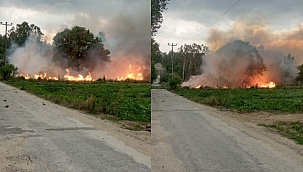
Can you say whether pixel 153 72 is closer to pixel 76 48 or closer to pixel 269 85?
pixel 76 48

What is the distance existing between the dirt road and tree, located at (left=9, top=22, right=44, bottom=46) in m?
0.77

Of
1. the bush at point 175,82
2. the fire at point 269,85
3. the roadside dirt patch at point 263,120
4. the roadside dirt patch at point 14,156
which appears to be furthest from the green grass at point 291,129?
the roadside dirt patch at point 14,156

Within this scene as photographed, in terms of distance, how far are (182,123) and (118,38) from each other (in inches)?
23.0

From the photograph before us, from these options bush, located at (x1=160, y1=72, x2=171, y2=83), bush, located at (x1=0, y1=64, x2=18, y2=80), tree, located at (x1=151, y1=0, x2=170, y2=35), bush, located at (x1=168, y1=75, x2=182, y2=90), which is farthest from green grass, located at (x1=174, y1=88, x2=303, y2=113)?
bush, located at (x1=0, y1=64, x2=18, y2=80)

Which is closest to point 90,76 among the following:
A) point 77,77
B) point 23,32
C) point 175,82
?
point 77,77

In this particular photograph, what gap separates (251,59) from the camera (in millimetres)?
1727

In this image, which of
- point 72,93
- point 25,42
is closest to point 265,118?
point 72,93

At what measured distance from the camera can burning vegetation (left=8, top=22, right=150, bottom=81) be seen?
1.67 metres

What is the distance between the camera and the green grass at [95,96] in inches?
62.6

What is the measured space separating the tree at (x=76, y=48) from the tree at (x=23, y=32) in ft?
0.34

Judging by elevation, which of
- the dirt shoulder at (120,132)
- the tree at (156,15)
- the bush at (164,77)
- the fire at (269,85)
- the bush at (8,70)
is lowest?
the dirt shoulder at (120,132)

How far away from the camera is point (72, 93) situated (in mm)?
1890

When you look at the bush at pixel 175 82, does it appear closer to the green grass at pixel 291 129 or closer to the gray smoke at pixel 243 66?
the gray smoke at pixel 243 66

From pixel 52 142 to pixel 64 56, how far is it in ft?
2.06
